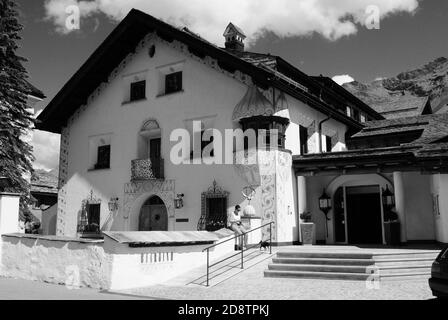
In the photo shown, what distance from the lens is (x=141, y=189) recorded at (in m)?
→ 21.3

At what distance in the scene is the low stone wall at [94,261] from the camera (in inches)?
473

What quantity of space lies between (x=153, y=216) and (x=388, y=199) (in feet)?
31.1

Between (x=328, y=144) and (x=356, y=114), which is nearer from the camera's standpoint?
(x=328, y=144)

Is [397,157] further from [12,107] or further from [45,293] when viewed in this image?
[12,107]

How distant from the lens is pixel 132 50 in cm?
2298

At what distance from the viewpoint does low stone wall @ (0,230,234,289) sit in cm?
1202

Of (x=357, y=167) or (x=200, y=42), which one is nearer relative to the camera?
(x=357, y=167)

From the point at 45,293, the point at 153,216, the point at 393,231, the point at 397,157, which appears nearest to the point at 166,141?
the point at 153,216

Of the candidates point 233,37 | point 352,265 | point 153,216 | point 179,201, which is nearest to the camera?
point 352,265

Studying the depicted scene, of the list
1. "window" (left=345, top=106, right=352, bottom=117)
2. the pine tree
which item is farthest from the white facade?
"window" (left=345, top=106, right=352, bottom=117)
